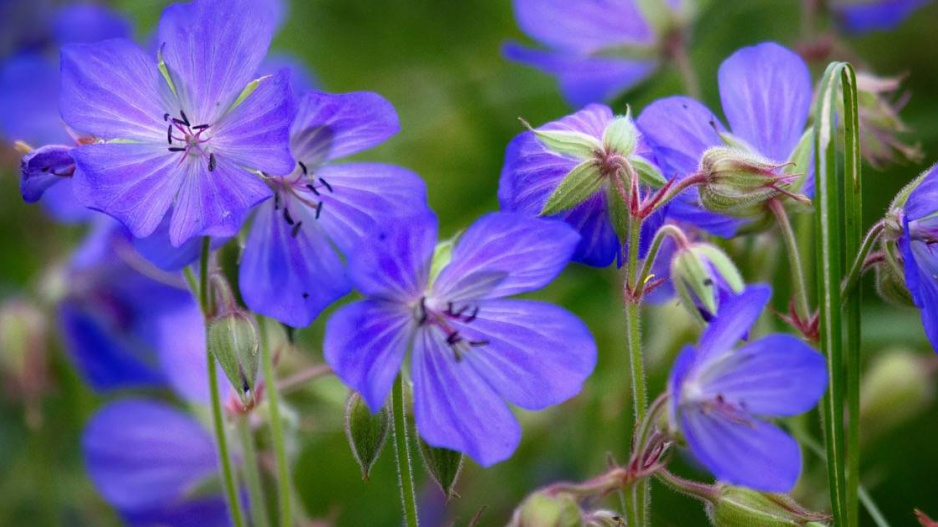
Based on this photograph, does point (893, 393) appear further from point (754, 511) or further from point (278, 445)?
point (278, 445)

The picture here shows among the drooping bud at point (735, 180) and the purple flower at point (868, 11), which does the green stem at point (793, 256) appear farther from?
the purple flower at point (868, 11)

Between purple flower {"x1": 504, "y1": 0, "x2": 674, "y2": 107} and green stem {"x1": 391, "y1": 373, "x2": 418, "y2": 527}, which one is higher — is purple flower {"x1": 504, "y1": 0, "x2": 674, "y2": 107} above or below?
above

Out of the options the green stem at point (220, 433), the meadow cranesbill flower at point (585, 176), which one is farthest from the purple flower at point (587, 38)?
the green stem at point (220, 433)

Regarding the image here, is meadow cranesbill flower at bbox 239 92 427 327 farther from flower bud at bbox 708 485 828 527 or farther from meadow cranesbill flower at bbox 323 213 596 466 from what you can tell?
flower bud at bbox 708 485 828 527

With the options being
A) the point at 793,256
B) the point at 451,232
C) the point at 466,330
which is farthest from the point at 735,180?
the point at 451,232

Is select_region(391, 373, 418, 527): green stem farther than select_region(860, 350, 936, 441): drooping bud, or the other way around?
select_region(860, 350, 936, 441): drooping bud

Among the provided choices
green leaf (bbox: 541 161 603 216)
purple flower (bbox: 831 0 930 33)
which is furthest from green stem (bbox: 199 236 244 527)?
purple flower (bbox: 831 0 930 33)

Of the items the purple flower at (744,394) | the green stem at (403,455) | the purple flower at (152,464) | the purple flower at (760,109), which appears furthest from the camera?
the purple flower at (152,464)
